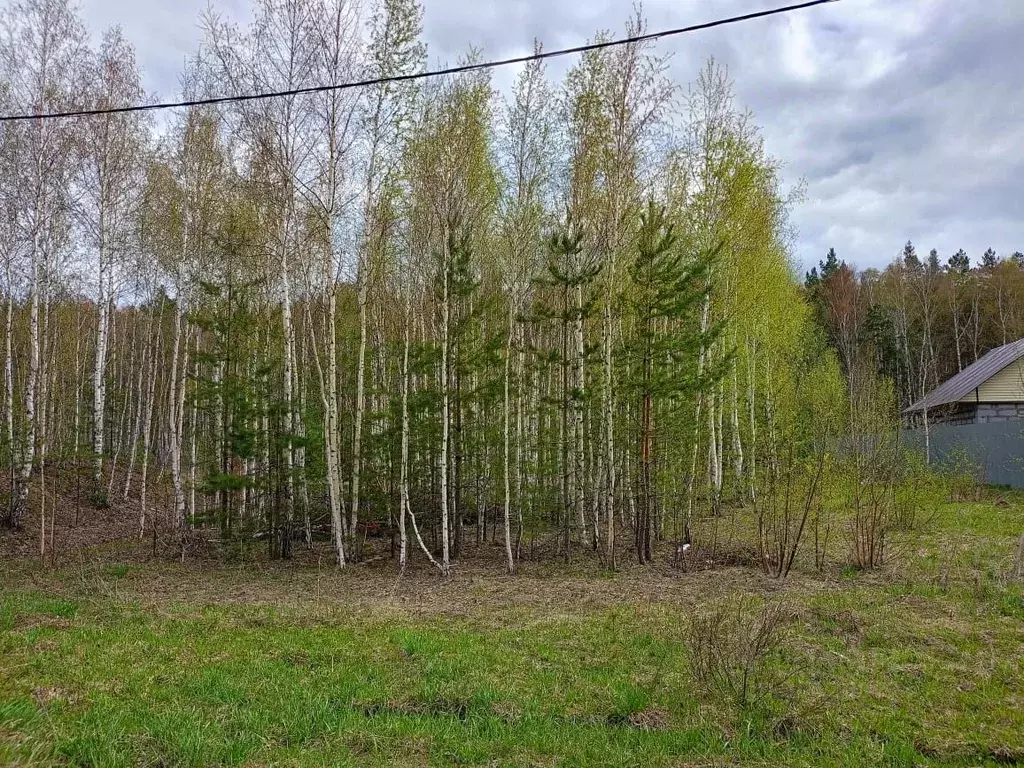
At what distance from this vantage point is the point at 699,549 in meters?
11.3

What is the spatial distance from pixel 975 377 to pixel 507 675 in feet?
87.6

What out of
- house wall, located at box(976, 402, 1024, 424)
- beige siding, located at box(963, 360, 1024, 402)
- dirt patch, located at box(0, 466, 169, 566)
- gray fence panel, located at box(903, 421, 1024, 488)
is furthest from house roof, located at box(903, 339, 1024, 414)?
dirt patch, located at box(0, 466, 169, 566)

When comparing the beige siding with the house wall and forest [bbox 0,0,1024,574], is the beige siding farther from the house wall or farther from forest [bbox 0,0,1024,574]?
forest [bbox 0,0,1024,574]

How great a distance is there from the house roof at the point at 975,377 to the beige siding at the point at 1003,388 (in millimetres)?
358

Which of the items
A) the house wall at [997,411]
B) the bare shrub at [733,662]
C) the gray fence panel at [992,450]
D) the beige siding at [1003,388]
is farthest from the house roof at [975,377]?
the bare shrub at [733,662]

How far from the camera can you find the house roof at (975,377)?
73.0 feet

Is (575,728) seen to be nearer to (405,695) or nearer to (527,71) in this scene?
(405,695)

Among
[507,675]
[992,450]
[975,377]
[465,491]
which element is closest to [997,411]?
[975,377]

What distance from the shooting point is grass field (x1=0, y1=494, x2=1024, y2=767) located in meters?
3.52

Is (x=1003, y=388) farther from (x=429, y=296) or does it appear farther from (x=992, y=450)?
(x=429, y=296)

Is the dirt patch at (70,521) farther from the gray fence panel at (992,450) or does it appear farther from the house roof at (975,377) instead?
the house roof at (975,377)

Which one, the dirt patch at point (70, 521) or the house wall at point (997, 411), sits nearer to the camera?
the dirt patch at point (70, 521)

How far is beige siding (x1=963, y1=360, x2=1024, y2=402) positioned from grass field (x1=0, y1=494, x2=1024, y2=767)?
18.2 metres

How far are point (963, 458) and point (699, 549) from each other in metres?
10.4
